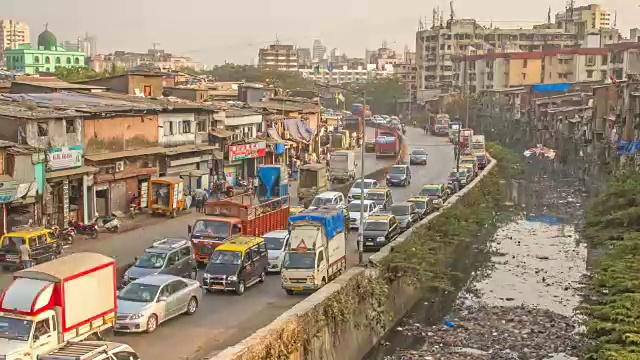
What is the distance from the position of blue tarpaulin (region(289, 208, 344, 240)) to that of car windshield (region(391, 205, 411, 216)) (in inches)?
364

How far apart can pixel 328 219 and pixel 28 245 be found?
32.5ft

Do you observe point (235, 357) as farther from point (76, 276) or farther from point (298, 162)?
point (298, 162)

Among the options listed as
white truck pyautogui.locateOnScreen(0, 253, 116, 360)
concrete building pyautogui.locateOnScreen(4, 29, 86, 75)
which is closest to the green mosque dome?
concrete building pyautogui.locateOnScreen(4, 29, 86, 75)

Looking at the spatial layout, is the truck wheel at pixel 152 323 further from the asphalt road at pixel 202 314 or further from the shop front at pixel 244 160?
the shop front at pixel 244 160

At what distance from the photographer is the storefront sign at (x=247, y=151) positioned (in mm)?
50781

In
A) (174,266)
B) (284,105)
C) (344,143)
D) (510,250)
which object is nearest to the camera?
(174,266)

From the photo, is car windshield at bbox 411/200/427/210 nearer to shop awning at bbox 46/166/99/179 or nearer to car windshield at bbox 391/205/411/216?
car windshield at bbox 391/205/411/216

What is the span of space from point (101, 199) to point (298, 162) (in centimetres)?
2554

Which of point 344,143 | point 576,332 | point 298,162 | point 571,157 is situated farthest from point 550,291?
point 571,157

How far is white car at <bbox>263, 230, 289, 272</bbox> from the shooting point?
27.9 meters

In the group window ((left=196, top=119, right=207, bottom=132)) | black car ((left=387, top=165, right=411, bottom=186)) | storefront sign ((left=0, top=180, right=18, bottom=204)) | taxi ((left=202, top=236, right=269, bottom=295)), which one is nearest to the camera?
taxi ((left=202, top=236, right=269, bottom=295))

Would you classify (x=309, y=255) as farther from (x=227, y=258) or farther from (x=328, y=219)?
(x=227, y=258)

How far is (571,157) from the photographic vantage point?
8638 cm

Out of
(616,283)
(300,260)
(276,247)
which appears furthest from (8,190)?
(616,283)
